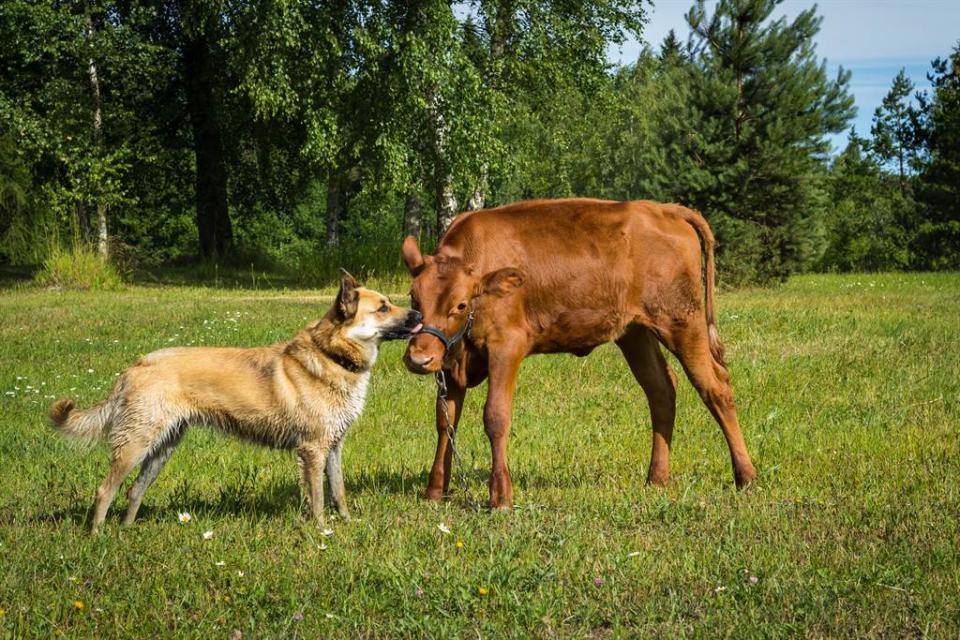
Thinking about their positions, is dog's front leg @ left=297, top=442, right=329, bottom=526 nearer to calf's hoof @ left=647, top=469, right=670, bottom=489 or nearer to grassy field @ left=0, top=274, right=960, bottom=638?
grassy field @ left=0, top=274, right=960, bottom=638

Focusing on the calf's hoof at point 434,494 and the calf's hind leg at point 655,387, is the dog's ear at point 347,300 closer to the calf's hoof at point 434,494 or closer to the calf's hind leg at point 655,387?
the calf's hoof at point 434,494

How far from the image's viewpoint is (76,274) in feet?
84.1

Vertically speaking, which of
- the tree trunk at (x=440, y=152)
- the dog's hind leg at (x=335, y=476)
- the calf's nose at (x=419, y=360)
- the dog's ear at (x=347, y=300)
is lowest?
the dog's hind leg at (x=335, y=476)

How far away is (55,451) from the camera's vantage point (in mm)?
8539

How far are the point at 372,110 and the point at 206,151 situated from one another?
8.76 metres

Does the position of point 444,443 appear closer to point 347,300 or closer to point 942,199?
point 347,300

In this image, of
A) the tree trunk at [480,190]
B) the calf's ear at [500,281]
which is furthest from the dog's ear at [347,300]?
the tree trunk at [480,190]

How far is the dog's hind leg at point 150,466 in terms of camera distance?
644 cm

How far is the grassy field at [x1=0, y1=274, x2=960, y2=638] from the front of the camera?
189 inches

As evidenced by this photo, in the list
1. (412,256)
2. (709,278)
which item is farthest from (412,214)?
(412,256)

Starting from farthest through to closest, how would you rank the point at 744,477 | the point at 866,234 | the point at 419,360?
the point at 866,234 < the point at 744,477 < the point at 419,360

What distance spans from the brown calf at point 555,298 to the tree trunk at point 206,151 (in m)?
26.1

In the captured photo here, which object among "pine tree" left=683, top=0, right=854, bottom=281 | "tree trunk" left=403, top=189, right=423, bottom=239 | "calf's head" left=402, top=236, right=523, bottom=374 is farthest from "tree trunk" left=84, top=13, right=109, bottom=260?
"calf's head" left=402, top=236, right=523, bottom=374

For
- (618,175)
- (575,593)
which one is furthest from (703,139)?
(618,175)
